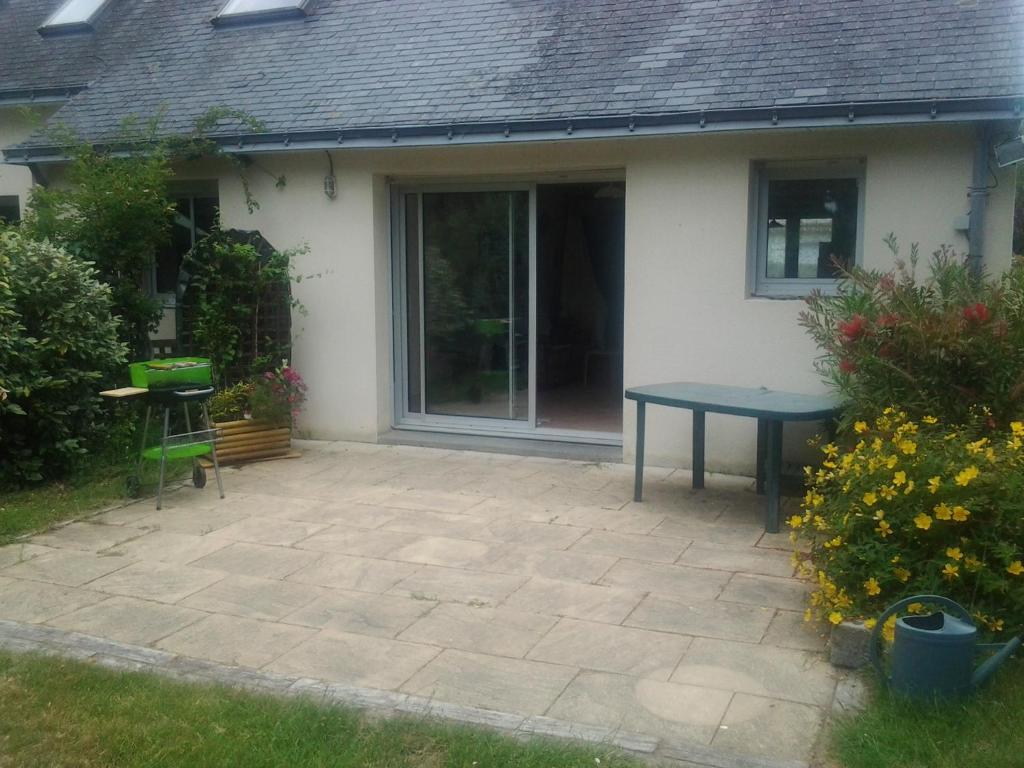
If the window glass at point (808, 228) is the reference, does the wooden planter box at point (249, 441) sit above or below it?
below

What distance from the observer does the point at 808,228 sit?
8.18 meters

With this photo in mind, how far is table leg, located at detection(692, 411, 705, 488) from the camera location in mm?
7758

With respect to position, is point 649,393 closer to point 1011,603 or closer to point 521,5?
point 1011,603

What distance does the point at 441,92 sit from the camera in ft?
30.3

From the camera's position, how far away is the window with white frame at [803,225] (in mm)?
8039

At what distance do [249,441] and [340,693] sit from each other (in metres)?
4.92

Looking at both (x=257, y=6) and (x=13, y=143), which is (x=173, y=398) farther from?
(x=13, y=143)

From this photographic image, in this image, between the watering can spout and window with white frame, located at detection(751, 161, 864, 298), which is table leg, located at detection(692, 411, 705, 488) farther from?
the watering can spout

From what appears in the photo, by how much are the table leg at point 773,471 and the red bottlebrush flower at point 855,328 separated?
0.79 metres

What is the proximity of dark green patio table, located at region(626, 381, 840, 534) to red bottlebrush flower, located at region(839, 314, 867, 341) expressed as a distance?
0.64m

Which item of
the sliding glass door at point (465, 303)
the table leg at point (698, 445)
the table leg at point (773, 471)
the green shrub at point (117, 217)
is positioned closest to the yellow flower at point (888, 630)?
the table leg at point (773, 471)

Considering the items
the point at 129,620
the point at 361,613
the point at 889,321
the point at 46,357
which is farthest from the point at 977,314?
the point at 46,357

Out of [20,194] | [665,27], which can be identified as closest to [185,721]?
[665,27]

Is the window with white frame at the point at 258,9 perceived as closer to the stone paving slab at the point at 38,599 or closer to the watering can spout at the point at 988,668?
the stone paving slab at the point at 38,599
